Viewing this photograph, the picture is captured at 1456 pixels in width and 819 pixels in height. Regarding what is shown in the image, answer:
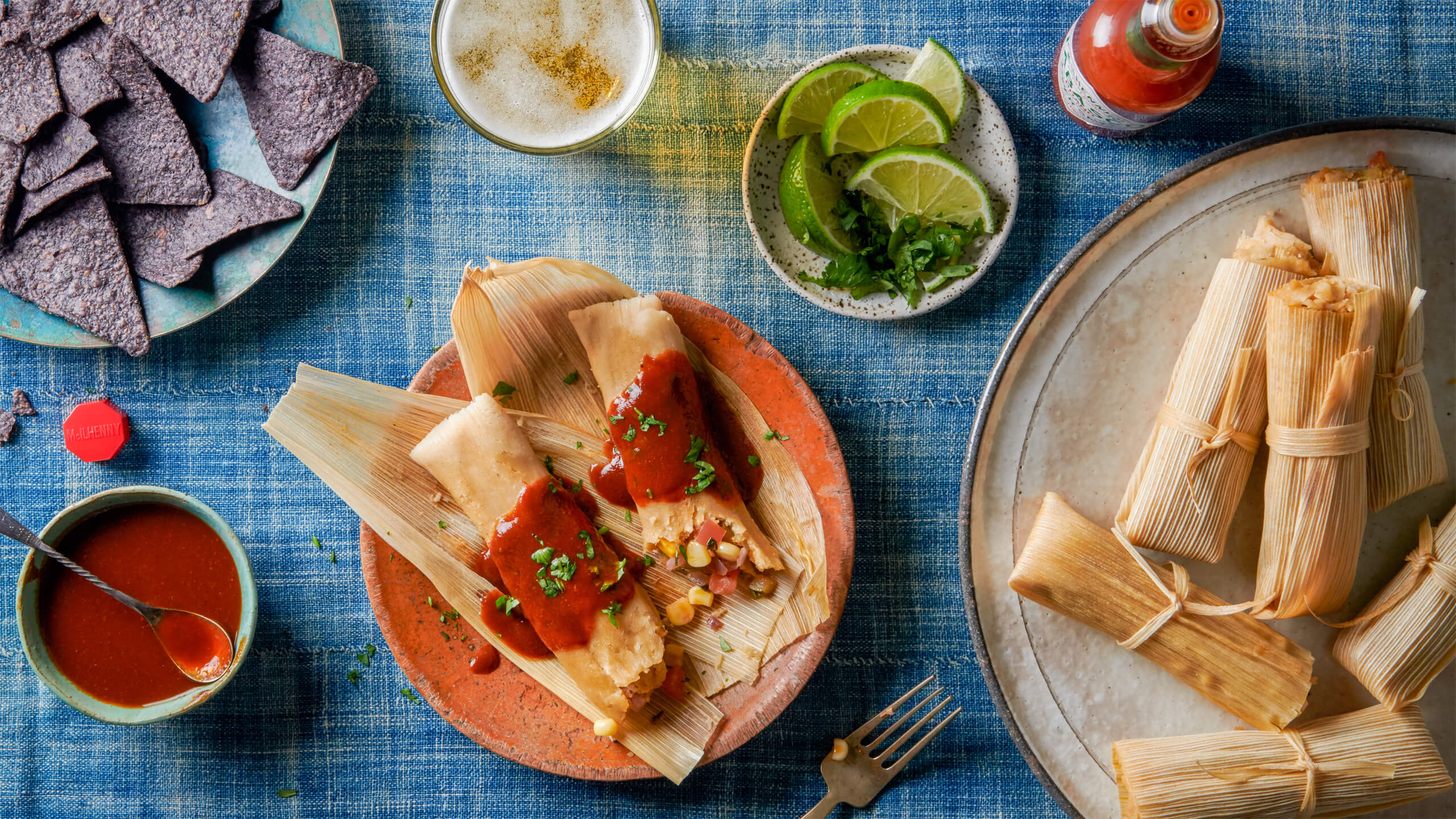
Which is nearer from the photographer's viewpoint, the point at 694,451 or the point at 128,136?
the point at 694,451

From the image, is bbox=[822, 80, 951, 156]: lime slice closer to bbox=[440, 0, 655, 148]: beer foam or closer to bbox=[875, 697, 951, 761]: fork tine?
bbox=[440, 0, 655, 148]: beer foam

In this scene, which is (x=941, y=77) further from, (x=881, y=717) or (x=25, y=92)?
(x=25, y=92)

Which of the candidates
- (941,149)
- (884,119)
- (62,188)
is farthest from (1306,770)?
(62,188)

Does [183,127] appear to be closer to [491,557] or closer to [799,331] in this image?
[491,557]

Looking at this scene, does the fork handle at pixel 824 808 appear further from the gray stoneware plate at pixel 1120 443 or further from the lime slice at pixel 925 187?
the lime slice at pixel 925 187

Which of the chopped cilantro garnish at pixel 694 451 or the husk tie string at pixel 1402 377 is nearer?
the husk tie string at pixel 1402 377

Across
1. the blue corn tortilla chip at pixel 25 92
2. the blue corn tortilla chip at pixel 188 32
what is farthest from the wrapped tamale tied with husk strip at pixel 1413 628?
the blue corn tortilla chip at pixel 25 92

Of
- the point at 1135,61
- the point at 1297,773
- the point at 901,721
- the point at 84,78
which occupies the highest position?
the point at 1135,61
